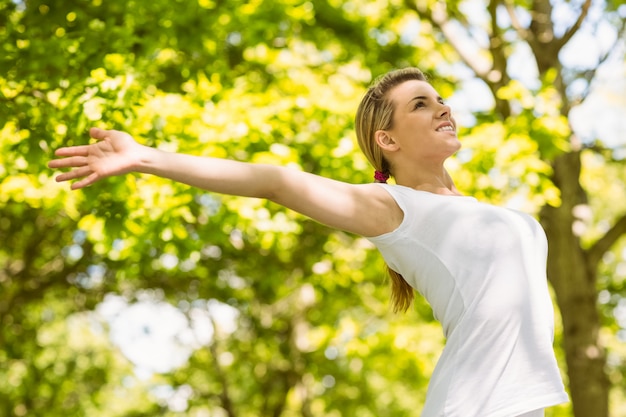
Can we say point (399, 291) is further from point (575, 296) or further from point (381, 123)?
point (575, 296)

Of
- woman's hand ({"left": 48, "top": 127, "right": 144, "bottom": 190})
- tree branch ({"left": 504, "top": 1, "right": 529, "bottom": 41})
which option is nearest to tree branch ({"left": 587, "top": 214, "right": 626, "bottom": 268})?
tree branch ({"left": 504, "top": 1, "right": 529, "bottom": 41})

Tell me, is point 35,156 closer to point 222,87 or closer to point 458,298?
point 222,87

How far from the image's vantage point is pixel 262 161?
6047 millimetres

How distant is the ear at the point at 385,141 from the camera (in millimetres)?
2554

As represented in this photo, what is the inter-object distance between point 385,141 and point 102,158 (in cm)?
95

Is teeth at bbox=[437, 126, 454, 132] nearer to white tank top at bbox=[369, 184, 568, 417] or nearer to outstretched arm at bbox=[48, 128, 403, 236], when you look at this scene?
white tank top at bbox=[369, 184, 568, 417]

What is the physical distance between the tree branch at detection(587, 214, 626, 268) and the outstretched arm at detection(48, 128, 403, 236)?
272 inches

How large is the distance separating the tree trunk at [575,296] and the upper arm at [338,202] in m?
6.55

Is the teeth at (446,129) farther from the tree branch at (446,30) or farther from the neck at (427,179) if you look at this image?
the tree branch at (446,30)

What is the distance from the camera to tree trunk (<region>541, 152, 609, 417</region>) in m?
8.12

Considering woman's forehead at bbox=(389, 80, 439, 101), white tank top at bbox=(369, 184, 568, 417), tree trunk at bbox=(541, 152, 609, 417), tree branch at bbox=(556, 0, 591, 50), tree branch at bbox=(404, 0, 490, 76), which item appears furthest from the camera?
tree branch at bbox=(404, 0, 490, 76)

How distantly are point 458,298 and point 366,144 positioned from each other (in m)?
0.75

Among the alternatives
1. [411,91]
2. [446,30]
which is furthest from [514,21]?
[411,91]

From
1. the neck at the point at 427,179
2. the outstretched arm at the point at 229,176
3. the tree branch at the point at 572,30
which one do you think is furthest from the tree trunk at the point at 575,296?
the outstretched arm at the point at 229,176
